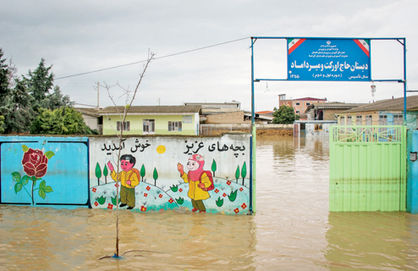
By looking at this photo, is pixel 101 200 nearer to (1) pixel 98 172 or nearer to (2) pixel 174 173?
(1) pixel 98 172

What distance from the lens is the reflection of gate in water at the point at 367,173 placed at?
8695mm

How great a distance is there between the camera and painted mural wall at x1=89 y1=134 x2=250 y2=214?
28.0ft

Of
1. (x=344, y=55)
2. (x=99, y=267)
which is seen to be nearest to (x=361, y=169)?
(x=344, y=55)

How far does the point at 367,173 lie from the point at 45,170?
851 centimetres

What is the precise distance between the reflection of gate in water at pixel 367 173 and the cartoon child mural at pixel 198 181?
3.20 meters

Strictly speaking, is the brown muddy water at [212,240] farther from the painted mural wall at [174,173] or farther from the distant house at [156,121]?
the distant house at [156,121]

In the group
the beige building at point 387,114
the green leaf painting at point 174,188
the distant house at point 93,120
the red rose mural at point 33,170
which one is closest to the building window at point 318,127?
the beige building at point 387,114

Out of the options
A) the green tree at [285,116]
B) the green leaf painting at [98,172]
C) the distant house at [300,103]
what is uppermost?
the distant house at [300,103]

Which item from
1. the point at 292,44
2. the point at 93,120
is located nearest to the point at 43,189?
the point at 292,44

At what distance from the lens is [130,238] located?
7.08 metres

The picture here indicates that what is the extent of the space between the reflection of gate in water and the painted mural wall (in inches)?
93.1

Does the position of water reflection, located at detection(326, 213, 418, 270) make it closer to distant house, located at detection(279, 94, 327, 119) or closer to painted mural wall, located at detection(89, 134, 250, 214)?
painted mural wall, located at detection(89, 134, 250, 214)

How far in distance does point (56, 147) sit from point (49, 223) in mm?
2144

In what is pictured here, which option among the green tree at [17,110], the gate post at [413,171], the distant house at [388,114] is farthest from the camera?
the green tree at [17,110]
